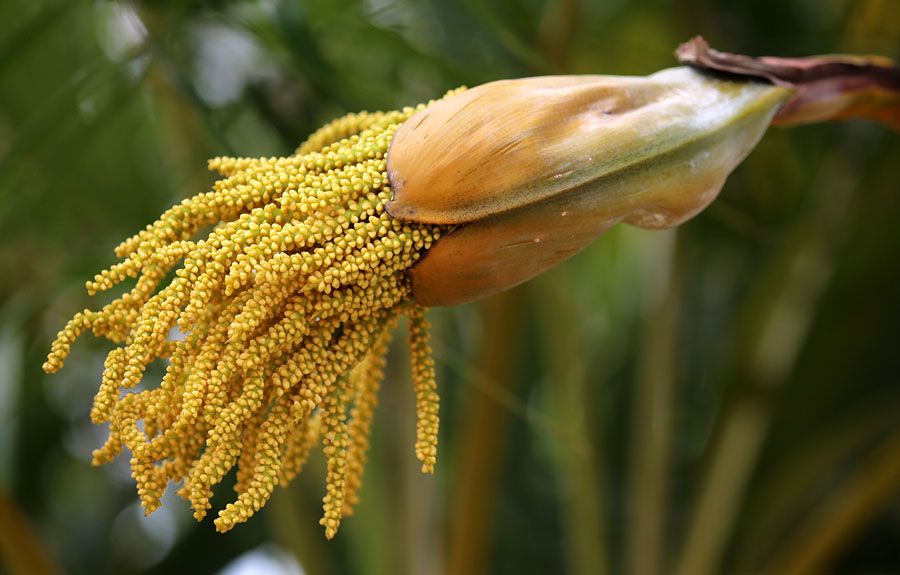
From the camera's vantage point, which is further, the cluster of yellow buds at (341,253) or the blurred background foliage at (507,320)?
the blurred background foliage at (507,320)

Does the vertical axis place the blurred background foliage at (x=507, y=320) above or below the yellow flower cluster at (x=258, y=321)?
below

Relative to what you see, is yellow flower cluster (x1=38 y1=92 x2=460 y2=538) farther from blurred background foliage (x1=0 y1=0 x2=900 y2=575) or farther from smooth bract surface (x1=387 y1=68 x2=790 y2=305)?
blurred background foliage (x1=0 y1=0 x2=900 y2=575)

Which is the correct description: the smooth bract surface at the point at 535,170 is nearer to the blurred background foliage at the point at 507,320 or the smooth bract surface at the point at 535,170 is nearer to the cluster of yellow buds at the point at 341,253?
A: the cluster of yellow buds at the point at 341,253

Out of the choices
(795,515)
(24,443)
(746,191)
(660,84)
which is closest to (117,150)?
(24,443)

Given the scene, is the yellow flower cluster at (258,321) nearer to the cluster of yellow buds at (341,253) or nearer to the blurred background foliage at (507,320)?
the cluster of yellow buds at (341,253)

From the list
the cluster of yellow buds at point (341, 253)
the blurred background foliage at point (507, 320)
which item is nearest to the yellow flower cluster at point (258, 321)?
the cluster of yellow buds at point (341, 253)

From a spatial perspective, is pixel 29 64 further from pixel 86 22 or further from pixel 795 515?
pixel 795 515

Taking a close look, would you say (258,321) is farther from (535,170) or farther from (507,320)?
(507,320)

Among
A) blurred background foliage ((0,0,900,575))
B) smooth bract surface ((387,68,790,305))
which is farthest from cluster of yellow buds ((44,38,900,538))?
blurred background foliage ((0,0,900,575))
